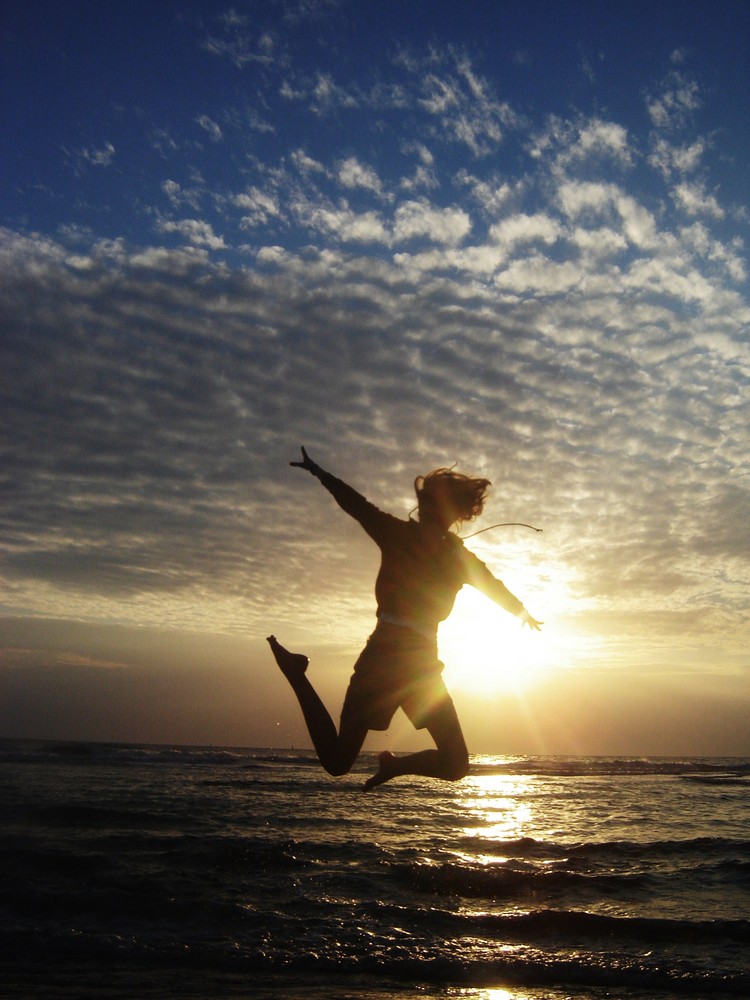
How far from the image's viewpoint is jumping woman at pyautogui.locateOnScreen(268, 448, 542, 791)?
482cm

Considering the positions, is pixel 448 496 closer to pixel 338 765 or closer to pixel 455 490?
pixel 455 490

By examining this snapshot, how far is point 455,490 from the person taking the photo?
Result: 5.07 meters

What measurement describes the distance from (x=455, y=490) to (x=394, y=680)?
131 cm

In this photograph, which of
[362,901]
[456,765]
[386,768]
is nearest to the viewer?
[456,765]

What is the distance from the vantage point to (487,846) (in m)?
11.5

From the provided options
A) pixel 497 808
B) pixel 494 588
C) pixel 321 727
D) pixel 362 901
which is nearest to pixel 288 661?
pixel 321 727

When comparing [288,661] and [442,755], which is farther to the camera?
[288,661]

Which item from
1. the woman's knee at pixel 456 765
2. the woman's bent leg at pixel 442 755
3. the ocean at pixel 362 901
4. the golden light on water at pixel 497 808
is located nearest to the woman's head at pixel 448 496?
the woman's bent leg at pixel 442 755

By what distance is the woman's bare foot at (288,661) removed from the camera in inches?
210

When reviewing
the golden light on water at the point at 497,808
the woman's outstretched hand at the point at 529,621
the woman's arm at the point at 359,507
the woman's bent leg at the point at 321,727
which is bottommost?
the golden light on water at the point at 497,808

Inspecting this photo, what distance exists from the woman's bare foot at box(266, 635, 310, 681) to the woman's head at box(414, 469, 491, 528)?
137 centimetres

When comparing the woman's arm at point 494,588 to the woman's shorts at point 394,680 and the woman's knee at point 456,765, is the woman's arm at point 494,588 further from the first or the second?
the woman's knee at point 456,765

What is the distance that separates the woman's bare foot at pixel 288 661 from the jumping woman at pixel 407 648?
0.37m

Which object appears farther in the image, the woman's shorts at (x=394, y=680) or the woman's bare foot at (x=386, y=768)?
the woman's bare foot at (x=386, y=768)
